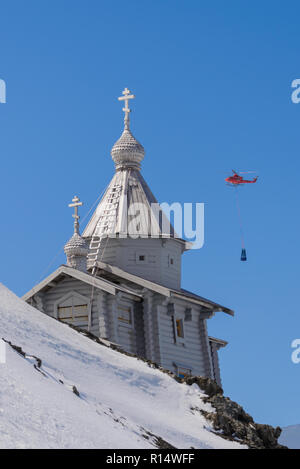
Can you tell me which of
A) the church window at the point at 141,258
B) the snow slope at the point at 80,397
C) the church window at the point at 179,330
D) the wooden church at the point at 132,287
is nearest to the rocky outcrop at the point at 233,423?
the snow slope at the point at 80,397

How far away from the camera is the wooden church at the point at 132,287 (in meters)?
35.3

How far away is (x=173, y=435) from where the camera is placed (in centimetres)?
1881

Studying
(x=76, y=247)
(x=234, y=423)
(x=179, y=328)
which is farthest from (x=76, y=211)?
(x=234, y=423)

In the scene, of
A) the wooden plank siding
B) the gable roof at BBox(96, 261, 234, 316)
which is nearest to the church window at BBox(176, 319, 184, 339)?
the wooden plank siding

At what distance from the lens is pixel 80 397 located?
1827 cm

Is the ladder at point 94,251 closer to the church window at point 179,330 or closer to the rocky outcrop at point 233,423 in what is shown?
the church window at point 179,330

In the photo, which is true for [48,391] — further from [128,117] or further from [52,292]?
[128,117]

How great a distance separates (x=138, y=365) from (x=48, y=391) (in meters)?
6.87

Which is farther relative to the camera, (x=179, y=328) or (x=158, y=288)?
(x=179, y=328)

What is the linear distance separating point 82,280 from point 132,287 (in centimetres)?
252

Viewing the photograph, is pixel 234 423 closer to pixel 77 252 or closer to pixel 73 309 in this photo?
pixel 73 309
